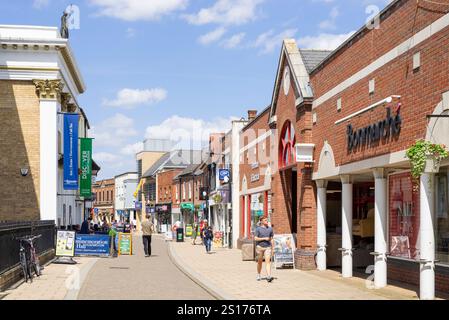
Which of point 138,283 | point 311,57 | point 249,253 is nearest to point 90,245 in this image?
point 249,253

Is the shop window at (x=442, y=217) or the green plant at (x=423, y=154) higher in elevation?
the green plant at (x=423, y=154)

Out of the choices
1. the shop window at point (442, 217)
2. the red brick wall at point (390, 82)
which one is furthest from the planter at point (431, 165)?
the shop window at point (442, 217)

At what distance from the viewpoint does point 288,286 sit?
1670cm

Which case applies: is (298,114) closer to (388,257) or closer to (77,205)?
(388,257)

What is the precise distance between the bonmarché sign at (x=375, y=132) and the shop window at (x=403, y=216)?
1098 millimetres

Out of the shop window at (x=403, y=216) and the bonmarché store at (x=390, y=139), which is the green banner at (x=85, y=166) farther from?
the shop window at (x=403, y=216)

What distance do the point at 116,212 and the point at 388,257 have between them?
306 feet

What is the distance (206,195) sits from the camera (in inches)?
1772

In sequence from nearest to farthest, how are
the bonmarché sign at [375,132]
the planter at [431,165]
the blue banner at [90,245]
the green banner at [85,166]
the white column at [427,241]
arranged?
the planter at [431,165]
the white column at [427,241]
the bonmarché sign at [375,132]
the blue banner at [90,245]
the green banner at [85,166]

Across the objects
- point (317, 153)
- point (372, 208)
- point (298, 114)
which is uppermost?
point (298, 114)

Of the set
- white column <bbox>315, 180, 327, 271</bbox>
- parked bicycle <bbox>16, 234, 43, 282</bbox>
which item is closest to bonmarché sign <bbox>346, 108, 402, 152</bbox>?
white column <bbox>315, 180, 327, 271</bbox>

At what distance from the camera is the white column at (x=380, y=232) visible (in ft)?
52.3

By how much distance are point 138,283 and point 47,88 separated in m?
18.8

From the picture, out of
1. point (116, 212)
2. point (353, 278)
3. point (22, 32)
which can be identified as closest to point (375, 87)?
point (353, 278)
